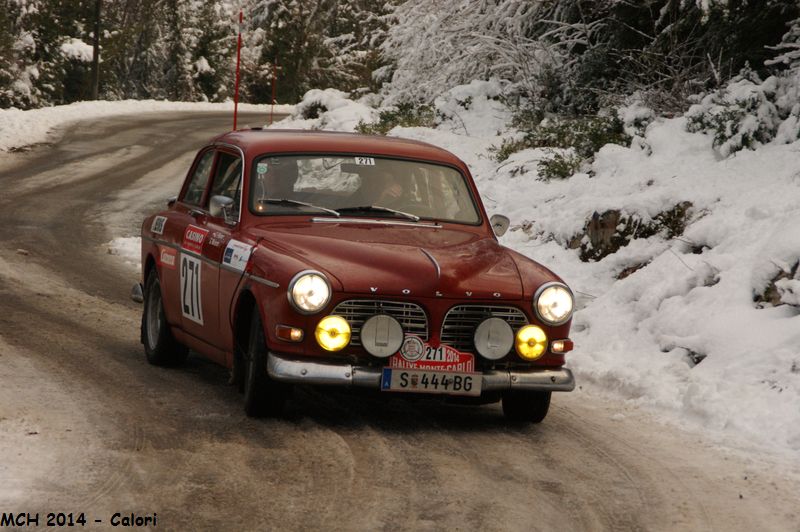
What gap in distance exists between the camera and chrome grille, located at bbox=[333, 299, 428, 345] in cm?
669

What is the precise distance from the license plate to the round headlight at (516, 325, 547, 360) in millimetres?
329

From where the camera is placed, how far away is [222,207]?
309 inches

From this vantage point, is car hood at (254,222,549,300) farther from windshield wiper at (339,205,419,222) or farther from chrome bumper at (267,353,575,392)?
chrome bumper at (267,353,575,392)

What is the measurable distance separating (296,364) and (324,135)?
89.9 inches

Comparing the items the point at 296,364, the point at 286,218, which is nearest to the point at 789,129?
the point at 286,218

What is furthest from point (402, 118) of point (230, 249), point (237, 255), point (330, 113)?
point (237, 255)

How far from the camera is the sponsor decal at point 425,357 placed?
6715 mm

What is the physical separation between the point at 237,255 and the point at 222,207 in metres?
0.57

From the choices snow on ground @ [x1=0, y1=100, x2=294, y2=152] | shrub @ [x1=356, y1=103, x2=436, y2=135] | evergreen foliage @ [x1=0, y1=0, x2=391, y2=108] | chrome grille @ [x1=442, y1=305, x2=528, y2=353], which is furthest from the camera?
evergreen foliage @ [x1=0, y1=0, x2=391, y2=108]

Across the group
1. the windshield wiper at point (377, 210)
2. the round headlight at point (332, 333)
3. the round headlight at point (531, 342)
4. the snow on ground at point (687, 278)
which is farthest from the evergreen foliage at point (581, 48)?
the round headlight at point (332, 333)

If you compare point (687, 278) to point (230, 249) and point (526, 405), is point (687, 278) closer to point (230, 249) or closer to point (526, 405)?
point (526, 405)

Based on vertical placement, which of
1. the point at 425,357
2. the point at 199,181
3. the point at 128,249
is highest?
the point at 199,181

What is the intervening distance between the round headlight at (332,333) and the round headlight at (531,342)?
969mm

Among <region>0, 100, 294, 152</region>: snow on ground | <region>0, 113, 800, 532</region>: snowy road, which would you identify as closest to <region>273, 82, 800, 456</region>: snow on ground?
<region>0, 113, 800, 532</region>: snowy road
